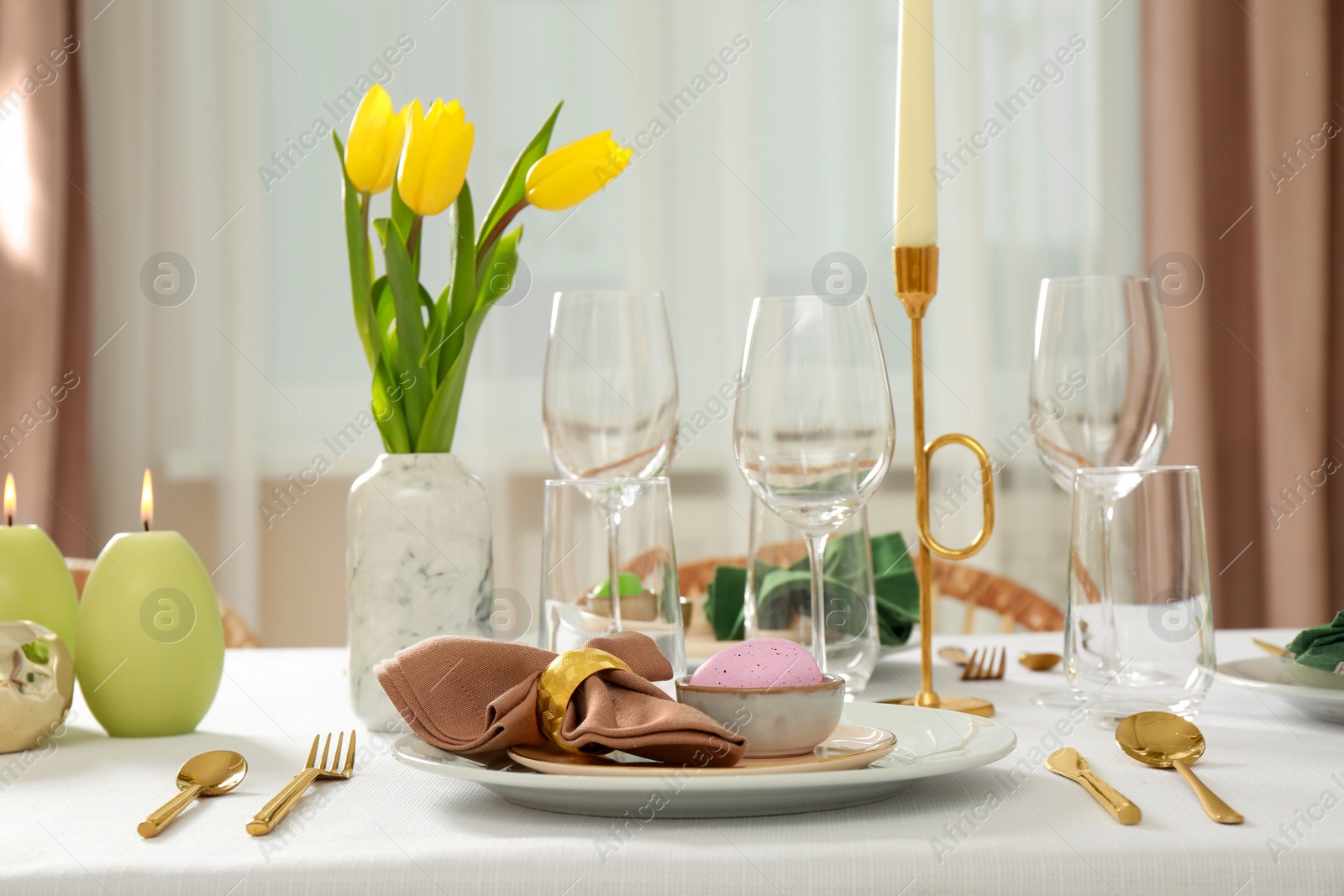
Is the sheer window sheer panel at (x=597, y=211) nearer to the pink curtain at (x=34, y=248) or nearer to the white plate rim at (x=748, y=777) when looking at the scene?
the pink curtain at (x=34, y=248)

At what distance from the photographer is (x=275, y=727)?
2.36 feet

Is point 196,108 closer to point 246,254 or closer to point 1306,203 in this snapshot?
point 246,254

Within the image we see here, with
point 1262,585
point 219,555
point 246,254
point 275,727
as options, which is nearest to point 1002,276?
point 1262,585

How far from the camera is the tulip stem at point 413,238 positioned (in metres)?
0.76

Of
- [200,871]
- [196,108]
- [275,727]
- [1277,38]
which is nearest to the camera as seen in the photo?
[200,871]

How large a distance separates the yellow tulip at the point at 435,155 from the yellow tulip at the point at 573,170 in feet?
0.15

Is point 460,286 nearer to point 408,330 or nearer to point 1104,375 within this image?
point 408,330

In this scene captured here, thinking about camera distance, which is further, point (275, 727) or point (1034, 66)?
point (1034, 66)

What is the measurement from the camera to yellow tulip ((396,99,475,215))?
699 mm

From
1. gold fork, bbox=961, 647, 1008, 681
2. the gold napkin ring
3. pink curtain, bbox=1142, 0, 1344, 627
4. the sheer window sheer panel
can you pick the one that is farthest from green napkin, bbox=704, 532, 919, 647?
pink curtain, bbox=1142, 0, 1344, 627

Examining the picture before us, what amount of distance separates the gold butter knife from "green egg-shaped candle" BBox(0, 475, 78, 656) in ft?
1.87

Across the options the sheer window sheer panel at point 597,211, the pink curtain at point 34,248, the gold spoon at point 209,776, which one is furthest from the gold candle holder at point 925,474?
the pink curtain at point 34,248

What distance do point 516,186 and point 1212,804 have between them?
1.75 ft

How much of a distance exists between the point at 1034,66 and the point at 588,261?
94cm
